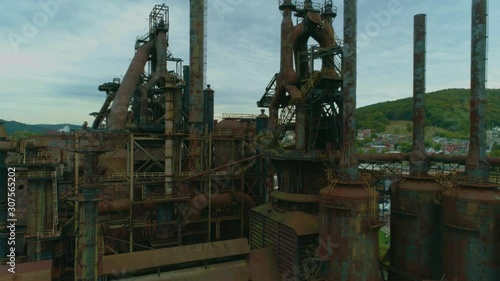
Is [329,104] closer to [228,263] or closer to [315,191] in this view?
[315,191]

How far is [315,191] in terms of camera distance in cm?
1873

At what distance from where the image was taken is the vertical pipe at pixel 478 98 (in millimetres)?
15461

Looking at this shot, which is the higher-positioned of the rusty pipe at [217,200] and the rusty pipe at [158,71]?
the rusty pipe at [158,71]

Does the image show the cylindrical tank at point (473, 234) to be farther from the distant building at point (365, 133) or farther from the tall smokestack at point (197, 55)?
the distant building at point (365, 133)

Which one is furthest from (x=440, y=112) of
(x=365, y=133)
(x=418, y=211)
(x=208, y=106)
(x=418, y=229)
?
(x=418, y=229)

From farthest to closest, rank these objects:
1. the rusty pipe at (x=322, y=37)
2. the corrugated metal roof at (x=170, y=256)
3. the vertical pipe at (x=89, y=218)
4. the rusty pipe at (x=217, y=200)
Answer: the rusty pipe at (x=217, y=200), the rusty pipe at (x=322, y=37), the corrugated metal roof at (x=170, y=256), the vertical pipe at (x=89, y=218)

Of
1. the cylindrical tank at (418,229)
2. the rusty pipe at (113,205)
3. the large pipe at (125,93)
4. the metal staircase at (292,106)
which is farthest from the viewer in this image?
the large pipe at (125,93)

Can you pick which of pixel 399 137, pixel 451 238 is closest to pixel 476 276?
pixel 451 238

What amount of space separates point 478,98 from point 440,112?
326 feet

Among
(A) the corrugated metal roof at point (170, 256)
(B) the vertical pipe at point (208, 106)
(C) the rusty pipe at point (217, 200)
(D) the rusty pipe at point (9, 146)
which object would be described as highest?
(B) the vertical pipe at point (208, 106)

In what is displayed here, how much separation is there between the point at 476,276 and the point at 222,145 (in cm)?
1721

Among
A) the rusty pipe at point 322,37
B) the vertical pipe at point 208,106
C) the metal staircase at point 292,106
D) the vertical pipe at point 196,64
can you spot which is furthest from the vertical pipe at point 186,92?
Result: the rusty pipe at point 322,37

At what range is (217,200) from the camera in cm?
2317

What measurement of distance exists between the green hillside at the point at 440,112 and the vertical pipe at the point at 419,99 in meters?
64.7
